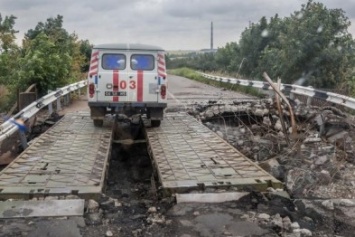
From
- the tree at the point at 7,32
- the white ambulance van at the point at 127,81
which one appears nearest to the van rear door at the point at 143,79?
the white ambulance van at the point at 127,81

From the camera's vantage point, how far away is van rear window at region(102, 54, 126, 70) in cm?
1129

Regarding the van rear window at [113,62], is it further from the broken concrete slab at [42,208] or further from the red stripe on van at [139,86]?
the broken concrete slab at [42,208]

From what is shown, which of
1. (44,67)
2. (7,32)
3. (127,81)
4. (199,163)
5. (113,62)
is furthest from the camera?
(7,32)

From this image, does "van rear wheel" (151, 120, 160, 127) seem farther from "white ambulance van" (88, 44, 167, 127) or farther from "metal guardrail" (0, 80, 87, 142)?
"metal guardrail" (0, 80, 87, 142)

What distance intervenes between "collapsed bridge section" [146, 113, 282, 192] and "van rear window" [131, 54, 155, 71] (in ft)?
5.14

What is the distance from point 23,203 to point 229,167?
119 inches

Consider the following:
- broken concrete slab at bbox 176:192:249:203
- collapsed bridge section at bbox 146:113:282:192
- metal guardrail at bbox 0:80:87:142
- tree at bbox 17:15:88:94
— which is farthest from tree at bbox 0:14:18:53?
broken concrete slab at bbox 176:192:249:203

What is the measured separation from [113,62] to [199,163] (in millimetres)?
4741

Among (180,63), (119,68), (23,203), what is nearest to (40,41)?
(119,68)

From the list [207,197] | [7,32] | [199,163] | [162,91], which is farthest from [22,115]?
[7,32]

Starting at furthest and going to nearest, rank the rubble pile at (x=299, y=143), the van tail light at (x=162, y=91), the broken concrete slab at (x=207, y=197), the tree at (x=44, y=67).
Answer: the tree at (x=44, y=67) < the van tail light at (x=162, y=91) < the rubble pile at (x=299, y=143) < the broken concrete slab at (x=207, y=197)

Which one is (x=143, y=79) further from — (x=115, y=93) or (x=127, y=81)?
Result: (x=115, y=93)

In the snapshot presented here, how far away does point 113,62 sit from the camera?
37.1ft

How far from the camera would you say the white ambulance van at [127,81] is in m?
11.1
